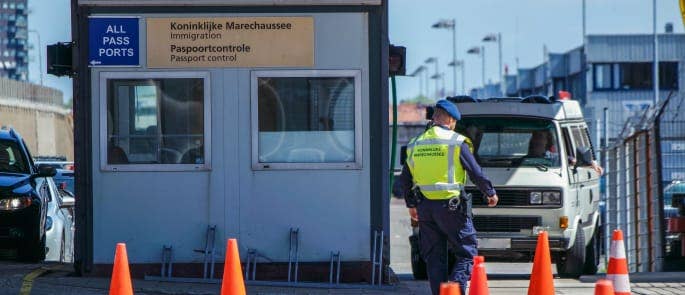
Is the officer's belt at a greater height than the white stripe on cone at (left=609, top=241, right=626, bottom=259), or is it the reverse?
the officer's belt

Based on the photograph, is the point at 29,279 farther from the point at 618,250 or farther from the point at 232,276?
the point at 618,250

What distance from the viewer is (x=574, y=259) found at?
16562 mm

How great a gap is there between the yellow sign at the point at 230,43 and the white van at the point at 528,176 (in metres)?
3.76

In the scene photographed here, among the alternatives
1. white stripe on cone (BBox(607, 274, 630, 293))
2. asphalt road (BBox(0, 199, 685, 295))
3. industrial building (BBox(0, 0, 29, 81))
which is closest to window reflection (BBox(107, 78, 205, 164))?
asphalt road (BBox(0, 199, 685, 295))

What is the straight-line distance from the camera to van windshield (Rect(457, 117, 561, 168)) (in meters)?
16.4

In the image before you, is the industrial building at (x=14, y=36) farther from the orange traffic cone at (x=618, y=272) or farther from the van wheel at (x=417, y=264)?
the orange traffic cone at (x=618, y=272)

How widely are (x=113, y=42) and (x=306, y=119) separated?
74.2 inches

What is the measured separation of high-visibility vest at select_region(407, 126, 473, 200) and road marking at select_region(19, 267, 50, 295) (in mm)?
3504

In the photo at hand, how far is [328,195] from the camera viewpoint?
43.0 feet

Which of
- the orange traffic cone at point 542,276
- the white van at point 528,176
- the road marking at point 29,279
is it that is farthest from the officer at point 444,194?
the white van at point 528,176

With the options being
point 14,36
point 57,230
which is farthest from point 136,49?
point 14,36

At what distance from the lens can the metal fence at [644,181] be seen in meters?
19.1

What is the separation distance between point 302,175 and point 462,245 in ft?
7.92

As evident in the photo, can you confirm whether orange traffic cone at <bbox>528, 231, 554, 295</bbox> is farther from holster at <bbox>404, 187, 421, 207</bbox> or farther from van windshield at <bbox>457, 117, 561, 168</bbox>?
van windshield at <bbox>457, 117, 561, 168</bbox>
